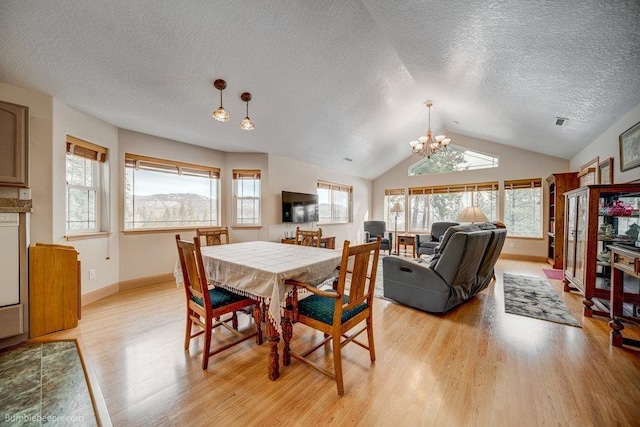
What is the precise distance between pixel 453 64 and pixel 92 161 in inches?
192

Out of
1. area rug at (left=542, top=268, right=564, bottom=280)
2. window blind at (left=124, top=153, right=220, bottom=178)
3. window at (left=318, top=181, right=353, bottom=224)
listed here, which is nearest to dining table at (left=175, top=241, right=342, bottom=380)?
window blind at (left=124, top=153, right=220, bottom=178)

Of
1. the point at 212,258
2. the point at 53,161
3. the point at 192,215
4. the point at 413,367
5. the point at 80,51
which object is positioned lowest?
the point at 413,367

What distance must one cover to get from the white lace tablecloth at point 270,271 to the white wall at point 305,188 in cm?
274

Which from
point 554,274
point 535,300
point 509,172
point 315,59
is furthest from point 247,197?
point 509,172

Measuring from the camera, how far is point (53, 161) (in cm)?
261

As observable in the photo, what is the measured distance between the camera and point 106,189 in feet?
11.1

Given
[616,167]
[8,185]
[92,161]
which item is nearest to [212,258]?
[8,185]

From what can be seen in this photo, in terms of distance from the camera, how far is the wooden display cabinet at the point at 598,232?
2533mm

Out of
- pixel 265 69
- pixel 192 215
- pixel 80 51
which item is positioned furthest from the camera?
pixel 192 215

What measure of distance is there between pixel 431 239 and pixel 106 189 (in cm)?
629

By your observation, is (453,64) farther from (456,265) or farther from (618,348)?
(618,348)

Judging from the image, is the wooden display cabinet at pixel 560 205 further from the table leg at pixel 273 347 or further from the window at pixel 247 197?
the window at pixel 247 197

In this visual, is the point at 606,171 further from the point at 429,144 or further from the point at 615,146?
the point at 429,144

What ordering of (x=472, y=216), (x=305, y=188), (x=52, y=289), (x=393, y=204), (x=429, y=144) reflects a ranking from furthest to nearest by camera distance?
(x=393, y=204) → (x=305, y=188) → (x=429, y=144) → (x=472, y=216) → (x=52, y=289)
